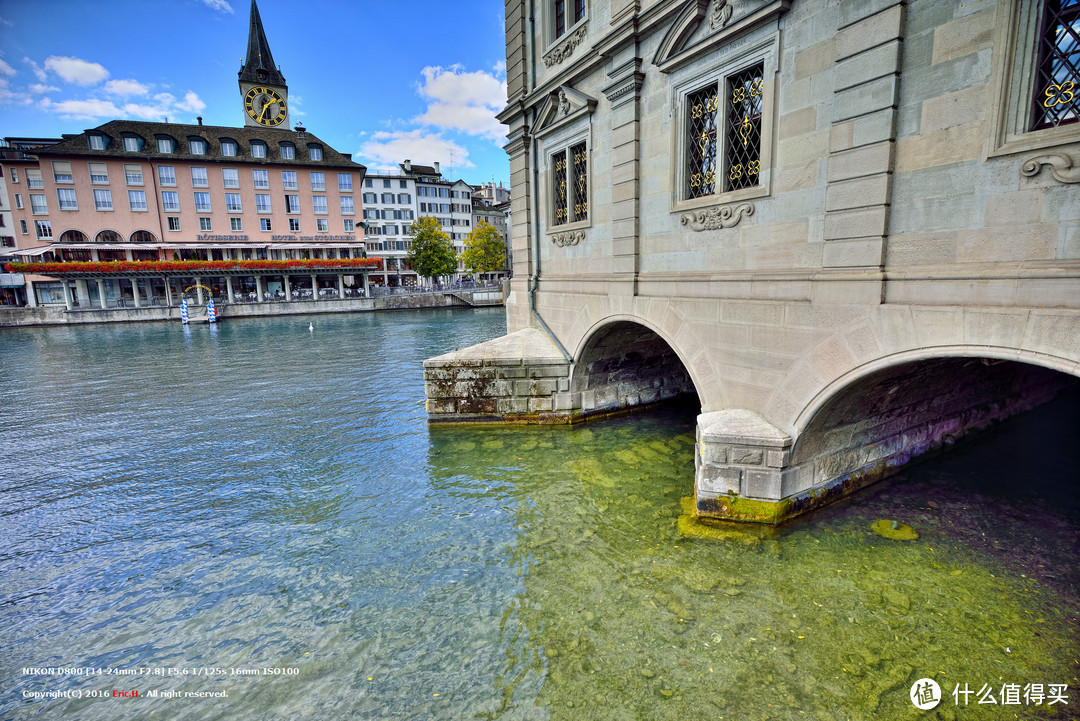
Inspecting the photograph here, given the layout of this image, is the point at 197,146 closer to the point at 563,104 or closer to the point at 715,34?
the point at 563,104

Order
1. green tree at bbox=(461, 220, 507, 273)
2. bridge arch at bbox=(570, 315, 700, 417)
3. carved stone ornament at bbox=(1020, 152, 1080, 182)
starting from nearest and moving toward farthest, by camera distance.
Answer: carved stone ornament at bbox=(1020, 152, 1080, 182)
bridge arch at bbox=(570, 315, 700, 417)
green tree at bbox=(461, 220, 507, 273)

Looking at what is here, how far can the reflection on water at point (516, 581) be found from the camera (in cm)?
498

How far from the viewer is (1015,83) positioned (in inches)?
190

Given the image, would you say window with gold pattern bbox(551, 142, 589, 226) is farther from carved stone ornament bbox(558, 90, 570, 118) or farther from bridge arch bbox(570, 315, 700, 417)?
bridge arch bbox(570, 315, 700, 417)

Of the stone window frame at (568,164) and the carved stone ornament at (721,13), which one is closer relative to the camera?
the carved stone ornament at (721,13)

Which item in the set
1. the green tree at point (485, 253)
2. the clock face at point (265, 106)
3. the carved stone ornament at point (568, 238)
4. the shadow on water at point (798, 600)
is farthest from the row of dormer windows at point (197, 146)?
the shadow on water at point (798, 600)

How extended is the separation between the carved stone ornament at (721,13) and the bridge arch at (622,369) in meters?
5.49

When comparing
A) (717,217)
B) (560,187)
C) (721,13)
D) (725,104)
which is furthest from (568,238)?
(721,13)

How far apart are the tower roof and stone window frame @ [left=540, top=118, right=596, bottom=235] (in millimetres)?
69307

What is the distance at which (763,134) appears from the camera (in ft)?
23.9

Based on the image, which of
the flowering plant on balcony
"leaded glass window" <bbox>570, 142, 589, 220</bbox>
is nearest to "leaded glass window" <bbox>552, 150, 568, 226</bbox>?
"leaded glass window" <bbox>570, 142, 589, 220</bbox>

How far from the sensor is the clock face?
64.8 metres

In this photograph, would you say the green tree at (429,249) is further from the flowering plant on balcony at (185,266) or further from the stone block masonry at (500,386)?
the stone block masonry at (500,386)

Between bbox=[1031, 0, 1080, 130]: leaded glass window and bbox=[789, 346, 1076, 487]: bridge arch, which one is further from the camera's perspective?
bbox=[789, 346, 1076, 487]: bridge arch
